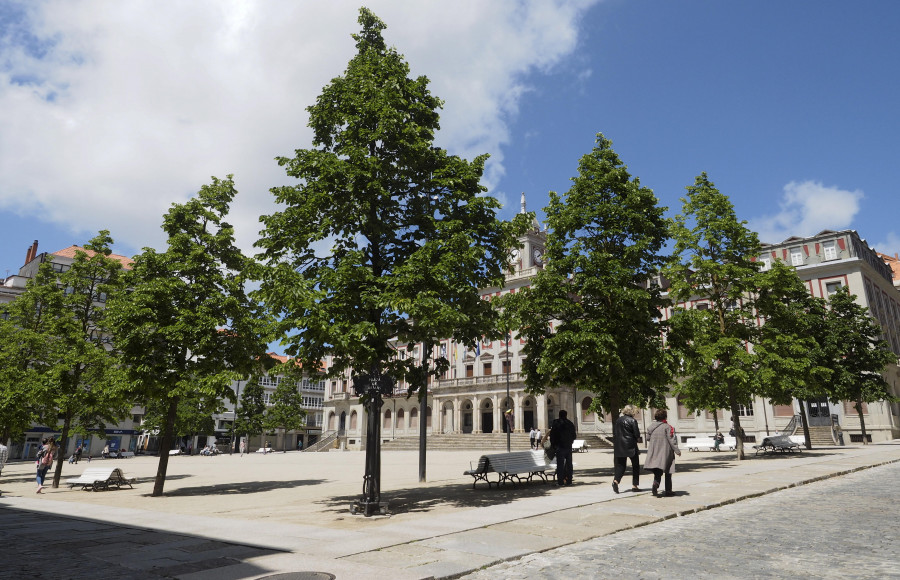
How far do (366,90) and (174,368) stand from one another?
10.6m

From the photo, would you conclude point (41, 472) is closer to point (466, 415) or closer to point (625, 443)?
point (625, 443)

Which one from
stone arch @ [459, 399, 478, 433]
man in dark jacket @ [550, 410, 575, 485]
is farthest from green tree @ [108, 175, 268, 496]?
stone arch @ [459, 399, 478, 433]

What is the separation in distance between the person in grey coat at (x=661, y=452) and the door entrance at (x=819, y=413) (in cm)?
4381

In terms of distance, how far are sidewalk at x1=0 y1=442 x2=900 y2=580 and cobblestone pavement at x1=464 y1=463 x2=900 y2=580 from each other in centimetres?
43

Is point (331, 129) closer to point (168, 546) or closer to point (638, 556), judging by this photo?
point (168, 546)

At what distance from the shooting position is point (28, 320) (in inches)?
1015

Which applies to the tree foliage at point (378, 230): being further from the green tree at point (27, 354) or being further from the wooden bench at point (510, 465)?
the green tree at point (27, 354)

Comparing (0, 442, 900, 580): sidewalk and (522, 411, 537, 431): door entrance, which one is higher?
(522, 411, 537, 431): door entrance

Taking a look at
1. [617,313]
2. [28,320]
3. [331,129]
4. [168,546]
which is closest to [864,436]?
[617,313]

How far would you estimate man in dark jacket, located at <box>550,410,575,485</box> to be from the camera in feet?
49.2

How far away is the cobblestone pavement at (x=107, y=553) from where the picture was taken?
634 centimetres

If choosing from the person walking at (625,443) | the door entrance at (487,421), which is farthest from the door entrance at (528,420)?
the person walking at (625,443)

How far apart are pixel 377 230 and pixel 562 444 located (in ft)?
25.5

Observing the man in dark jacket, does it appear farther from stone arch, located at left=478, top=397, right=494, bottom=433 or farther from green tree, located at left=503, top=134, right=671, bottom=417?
stone arch, located at left=478, top=397, right=494, bottom=433
